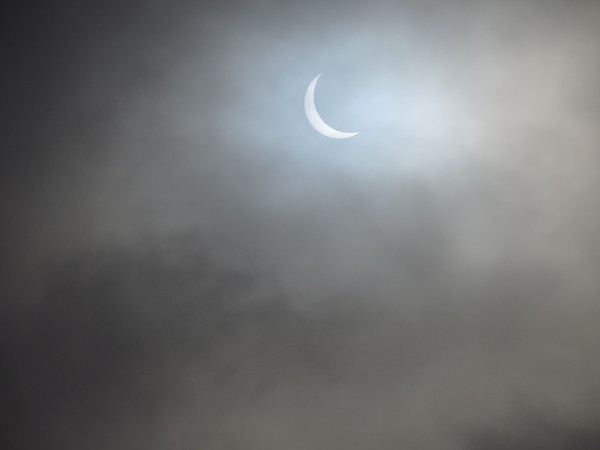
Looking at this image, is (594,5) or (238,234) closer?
(594,5)

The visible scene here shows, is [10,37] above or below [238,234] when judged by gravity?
above

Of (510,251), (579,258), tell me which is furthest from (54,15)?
(579,258)

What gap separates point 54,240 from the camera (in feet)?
12.9

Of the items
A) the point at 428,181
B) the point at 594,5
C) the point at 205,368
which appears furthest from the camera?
the point at 205,368

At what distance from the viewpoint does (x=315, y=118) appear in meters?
3.68

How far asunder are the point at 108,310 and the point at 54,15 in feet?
6.53

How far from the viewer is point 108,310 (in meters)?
3.97

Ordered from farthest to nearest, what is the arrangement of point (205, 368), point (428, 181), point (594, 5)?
point (205, 368) < point (428, 181) < point (594, 5)

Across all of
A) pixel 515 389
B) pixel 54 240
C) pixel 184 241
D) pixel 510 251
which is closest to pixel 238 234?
pixel 184 241

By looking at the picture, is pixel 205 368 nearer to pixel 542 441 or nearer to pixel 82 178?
pixel 82 178

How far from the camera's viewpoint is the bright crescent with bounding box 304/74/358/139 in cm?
366

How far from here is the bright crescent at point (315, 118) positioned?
144 inches

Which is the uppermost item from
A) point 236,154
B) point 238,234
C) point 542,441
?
point 236,154

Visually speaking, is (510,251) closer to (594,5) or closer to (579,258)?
(579,258)
